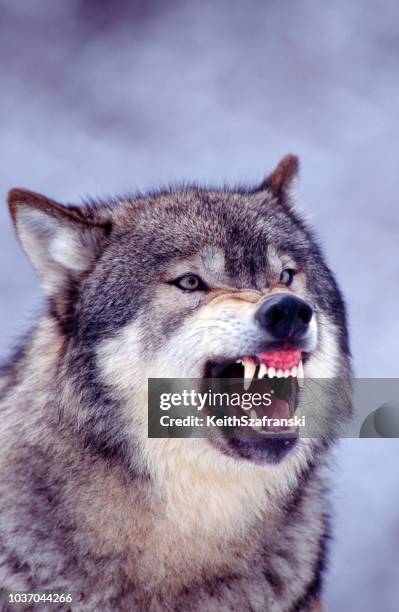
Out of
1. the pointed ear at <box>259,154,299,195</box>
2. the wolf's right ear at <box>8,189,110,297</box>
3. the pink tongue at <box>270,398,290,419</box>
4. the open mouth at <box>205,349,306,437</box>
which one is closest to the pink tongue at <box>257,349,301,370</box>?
the open mouth at <box>205,349,306,437</box>

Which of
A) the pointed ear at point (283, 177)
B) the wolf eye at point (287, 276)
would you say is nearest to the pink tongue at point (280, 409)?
the wolf eye at point (287, 276)

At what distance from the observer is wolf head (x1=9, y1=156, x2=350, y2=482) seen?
9.72 feet

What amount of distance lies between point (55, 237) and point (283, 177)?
124 centimetres

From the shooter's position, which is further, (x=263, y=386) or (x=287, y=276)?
(x=287, y=276)

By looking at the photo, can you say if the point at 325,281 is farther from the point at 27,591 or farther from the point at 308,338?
the point at 27,591

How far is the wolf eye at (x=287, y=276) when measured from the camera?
3.30m

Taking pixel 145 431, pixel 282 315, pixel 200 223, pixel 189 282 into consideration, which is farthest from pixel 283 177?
pixel 145 431

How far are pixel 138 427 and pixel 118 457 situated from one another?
142mm

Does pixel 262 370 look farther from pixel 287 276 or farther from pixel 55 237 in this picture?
pixel 55 237

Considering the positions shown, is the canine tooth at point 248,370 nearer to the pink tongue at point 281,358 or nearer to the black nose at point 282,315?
the pink tongue at point 281,358

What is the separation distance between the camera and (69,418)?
317 centimetres

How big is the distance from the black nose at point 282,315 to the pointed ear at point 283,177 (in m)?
1.19

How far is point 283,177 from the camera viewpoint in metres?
3.98

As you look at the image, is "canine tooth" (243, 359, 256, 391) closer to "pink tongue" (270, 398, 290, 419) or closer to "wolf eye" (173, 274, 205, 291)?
"pink tongue" (270, 398, 290, 419)
